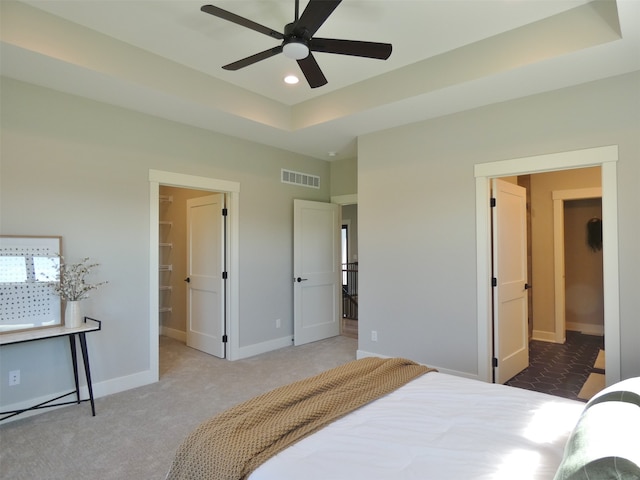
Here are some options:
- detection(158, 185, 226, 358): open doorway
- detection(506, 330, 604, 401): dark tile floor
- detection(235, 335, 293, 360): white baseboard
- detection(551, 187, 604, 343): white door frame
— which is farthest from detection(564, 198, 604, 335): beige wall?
detection(158, 185, 226, 358): open doorway

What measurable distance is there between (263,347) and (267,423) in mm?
3443

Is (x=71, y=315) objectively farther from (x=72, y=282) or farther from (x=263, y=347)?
(x=263, y=347)

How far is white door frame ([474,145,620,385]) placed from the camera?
2.93 meters

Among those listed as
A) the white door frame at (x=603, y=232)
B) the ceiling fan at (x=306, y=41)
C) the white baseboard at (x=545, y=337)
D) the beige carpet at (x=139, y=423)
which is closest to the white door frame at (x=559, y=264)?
the white baseboard at (x=545, y=337)

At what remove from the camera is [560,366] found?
4.32 m

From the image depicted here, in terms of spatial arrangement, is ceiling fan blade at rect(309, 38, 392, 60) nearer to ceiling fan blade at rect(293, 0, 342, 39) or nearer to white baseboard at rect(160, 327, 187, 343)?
ceiling fan blade at rect(293, 0, 342, 39)

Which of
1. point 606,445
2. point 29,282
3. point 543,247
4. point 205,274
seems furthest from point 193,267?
point 543,247

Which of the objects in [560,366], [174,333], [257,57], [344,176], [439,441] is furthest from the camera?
[344,176]

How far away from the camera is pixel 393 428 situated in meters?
1.60

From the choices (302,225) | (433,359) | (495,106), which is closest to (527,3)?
(495,106)

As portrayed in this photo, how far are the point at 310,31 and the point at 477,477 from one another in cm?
233

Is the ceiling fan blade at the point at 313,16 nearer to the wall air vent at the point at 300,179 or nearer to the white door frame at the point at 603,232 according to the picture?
the white door frame at the point at 603,232

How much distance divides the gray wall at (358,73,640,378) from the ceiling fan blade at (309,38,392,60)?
1755 millimetres

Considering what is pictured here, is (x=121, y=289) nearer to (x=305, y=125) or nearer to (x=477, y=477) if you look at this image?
(x=305, y=125)
